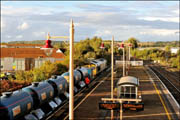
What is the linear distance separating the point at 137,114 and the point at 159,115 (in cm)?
237

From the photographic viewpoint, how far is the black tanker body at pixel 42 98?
85.4ft

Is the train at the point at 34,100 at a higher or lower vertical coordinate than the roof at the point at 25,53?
lower

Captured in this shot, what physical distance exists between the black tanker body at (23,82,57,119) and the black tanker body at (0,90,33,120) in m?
1.42

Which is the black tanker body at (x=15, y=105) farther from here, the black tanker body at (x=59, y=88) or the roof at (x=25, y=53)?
the roof at (x=25, y=53)

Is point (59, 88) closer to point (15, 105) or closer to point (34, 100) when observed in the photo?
point (34, 100)

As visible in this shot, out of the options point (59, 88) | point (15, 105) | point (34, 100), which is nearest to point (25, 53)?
point (59, 88)

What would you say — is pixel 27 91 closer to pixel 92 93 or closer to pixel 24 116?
pixel 24 116

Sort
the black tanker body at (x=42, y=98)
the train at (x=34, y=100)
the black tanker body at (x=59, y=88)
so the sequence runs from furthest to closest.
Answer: the black tanker body at (x=59, y=88) < the black tanker body at (x=42, y=98) < the train at (x=34, y=100)

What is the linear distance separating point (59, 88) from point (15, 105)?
39.8ft

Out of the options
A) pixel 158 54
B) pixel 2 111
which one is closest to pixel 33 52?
pixel 2 111

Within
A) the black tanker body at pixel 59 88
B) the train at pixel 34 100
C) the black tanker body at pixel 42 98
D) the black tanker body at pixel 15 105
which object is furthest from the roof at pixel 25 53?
the black tanker body at pixel 15 105

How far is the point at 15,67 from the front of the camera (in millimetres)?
84750

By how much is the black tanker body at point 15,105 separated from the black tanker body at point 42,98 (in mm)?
1415

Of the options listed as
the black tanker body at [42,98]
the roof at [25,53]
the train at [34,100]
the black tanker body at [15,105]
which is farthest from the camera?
the roof at [25,53]
